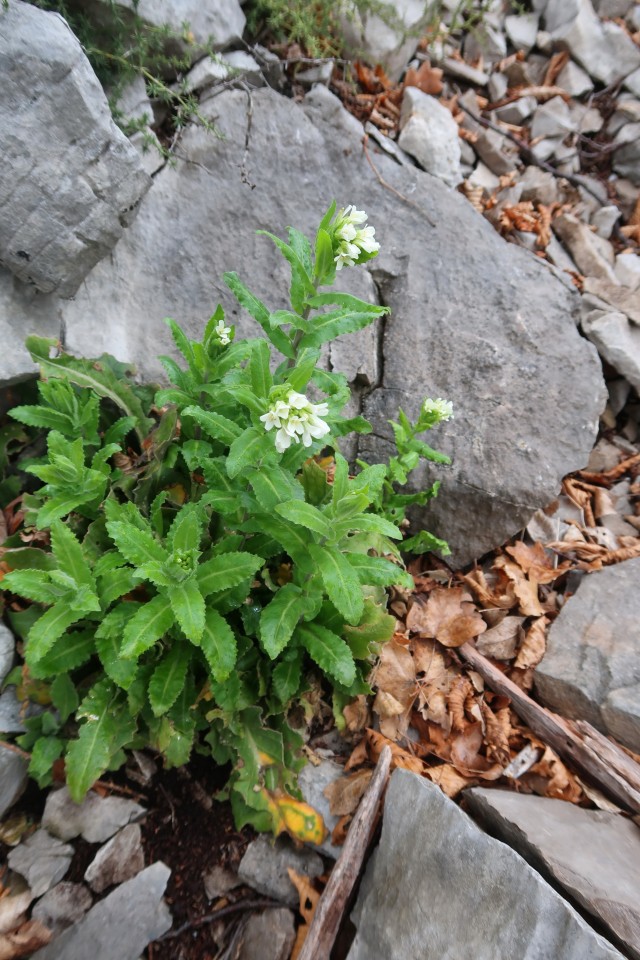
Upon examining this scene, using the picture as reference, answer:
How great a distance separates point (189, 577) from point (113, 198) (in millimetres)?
2271

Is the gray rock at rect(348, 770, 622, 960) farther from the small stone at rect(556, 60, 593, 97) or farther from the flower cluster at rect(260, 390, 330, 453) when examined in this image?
the small stone at rect(556, 60, 593, 97)

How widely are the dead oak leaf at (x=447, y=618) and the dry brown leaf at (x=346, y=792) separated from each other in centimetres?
90

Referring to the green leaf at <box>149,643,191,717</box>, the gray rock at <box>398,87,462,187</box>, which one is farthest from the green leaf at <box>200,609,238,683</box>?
the gray rock at <box>398,87,462,187</box>

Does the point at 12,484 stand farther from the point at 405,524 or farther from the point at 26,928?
the point at 405,524

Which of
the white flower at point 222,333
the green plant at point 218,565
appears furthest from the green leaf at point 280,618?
the white flower at point 222,333

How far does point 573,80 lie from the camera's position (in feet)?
18.6

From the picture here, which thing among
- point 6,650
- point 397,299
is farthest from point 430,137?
point 6,650

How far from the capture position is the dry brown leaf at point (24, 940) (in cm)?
230

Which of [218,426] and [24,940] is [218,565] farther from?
[24,940]

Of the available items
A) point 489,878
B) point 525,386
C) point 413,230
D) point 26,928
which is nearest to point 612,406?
point 525,386

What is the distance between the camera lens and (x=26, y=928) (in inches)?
93.8

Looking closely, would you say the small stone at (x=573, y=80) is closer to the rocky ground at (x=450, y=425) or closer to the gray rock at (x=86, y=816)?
the rocky ground at (x=450, y=425)

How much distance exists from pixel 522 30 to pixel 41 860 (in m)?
7.51

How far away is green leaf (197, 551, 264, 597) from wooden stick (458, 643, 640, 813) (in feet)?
5.53
